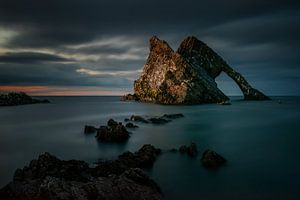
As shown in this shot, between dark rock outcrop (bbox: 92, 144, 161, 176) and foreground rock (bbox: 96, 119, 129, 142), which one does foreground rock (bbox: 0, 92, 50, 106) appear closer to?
foreground rock (bbox: 96, 119, 129, 142)

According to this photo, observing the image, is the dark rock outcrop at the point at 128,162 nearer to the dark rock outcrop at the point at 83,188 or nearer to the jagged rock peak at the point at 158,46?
the dark rock outcrop at the point at 83,188

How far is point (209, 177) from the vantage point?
1446 cm

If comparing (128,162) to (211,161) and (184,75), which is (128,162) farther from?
(184,75)

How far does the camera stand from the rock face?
296ft

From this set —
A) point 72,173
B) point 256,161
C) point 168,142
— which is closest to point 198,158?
point 256,161

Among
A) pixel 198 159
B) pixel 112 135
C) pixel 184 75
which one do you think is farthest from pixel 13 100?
pixel 198 159

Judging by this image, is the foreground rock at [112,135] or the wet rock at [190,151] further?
the foreground rock at [112,135]

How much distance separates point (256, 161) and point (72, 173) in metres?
11.2

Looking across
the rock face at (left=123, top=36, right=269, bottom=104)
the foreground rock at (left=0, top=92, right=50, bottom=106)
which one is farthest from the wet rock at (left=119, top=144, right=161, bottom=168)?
the foreground rock at (left=0, top=92, right=50, bottom=106)

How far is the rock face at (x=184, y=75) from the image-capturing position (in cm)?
9019

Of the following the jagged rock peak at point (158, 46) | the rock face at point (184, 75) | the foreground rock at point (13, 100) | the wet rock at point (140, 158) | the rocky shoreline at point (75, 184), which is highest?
the jagged rock peak at point (158, 46)

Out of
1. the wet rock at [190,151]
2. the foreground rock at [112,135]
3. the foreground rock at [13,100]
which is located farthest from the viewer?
the foreground rock at [13,100]

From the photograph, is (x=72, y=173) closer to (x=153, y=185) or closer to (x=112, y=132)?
(x=153, y=185)

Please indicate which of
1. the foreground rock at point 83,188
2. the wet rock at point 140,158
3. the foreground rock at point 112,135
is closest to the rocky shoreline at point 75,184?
the foreground rock at point 83,188
